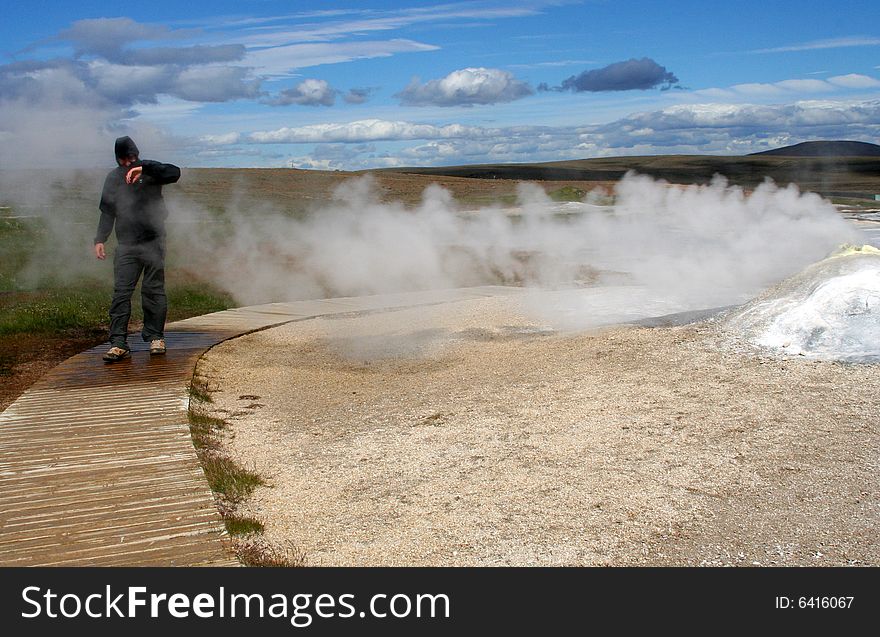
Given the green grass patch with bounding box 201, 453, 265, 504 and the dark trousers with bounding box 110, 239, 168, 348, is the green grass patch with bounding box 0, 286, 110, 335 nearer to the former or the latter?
the dark trousers with bounding box 110, 239, 168, 348

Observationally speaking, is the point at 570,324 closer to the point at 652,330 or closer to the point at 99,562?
the point at 652,330

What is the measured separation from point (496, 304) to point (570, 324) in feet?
6.88

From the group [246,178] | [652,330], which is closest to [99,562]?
[652,330]

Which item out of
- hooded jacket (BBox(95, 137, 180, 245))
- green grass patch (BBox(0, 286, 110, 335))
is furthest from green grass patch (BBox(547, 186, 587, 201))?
hooded jacket (BBox(95, 137, 180, 245))

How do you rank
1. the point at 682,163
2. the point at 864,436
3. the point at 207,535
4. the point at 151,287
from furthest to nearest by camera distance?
the point at 682,163 < the point at 151,287 < the point at 864,436 < the point at 207,535

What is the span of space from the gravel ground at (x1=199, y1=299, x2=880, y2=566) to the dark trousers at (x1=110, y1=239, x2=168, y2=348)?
84cm

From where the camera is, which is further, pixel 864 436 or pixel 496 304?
pixel 496 304

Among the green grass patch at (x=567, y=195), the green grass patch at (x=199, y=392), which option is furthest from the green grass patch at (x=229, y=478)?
the green grass patch at (x=567, y=195)

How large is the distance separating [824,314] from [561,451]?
13.5 ft

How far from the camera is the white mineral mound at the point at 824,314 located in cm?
827

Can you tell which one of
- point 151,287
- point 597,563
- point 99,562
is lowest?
point 597,563

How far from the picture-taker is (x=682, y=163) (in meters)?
116

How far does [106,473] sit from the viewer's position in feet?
17.1

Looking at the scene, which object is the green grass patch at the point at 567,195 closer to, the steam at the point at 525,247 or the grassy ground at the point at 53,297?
the steam at the point at 525,247
